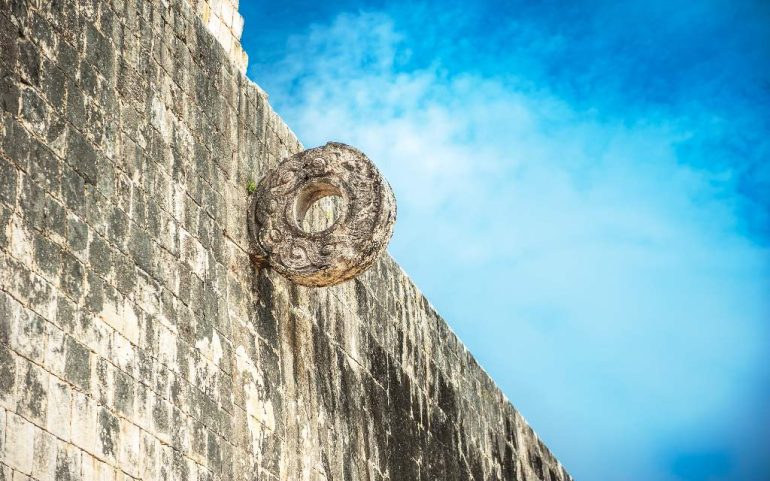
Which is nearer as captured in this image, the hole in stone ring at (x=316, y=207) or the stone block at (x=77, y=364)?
the stone block at (x=77, y=364)

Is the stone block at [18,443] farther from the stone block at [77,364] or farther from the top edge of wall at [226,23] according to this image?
the top edge of wall at [226,23]

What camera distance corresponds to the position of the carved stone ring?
23.3ft

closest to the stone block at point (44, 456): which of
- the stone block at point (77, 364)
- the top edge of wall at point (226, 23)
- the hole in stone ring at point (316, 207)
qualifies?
the stone block at point (77, 364)

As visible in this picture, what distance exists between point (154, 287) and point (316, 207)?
8.21ft

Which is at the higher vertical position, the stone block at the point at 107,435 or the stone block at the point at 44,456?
the stone block at the point at 107,435

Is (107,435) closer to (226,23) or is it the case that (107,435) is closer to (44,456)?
(44,456)

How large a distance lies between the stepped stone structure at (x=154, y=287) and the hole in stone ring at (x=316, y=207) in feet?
1.03

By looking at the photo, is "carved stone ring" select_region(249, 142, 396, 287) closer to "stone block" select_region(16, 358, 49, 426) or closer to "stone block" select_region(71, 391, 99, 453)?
"stone block" select_region(71, 391, 99, 453)

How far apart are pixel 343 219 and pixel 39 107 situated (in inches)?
87.3

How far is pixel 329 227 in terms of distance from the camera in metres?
7.13

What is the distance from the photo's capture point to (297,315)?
758 cm

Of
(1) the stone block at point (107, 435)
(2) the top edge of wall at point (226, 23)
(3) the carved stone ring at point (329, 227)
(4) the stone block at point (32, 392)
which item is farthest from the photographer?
(2) the top edge of wall at point (226, 23)

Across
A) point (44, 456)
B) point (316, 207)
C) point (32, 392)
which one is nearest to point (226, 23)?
point (316, 207)

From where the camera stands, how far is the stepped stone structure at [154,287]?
5090 millimetres
